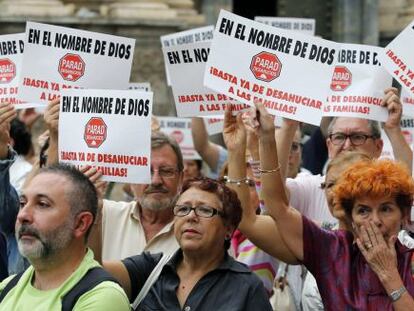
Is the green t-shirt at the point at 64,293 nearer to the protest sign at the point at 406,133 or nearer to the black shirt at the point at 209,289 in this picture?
the black shirt at the point at 209,289

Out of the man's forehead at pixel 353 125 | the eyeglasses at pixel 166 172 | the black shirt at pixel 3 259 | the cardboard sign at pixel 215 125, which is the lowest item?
the black shirt at pixel 3 259

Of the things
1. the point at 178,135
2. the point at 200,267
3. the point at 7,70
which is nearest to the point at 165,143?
the point at 7,70

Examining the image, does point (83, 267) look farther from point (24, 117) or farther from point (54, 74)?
point (24, 117)

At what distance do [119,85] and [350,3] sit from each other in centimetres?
1087

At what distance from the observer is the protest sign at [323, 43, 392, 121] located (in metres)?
6.96

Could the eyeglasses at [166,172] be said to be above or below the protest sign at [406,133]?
below

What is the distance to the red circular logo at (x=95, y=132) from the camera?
5953mm

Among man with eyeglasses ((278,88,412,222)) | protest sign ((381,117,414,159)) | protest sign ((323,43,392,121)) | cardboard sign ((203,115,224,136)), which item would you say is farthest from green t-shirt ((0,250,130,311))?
cardboard sign ((203,115,224,136))

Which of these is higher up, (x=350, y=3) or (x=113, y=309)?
(x=350, y=3)

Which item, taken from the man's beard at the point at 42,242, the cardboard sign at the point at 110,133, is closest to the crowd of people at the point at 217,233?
the man's beard at the point at 42,242

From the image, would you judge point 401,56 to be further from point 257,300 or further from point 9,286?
point 9,286

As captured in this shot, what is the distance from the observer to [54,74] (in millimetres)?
6633

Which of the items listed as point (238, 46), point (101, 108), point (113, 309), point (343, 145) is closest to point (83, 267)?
point (113, 309)

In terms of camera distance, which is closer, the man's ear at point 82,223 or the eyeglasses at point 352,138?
the man's ear at point 82,223
